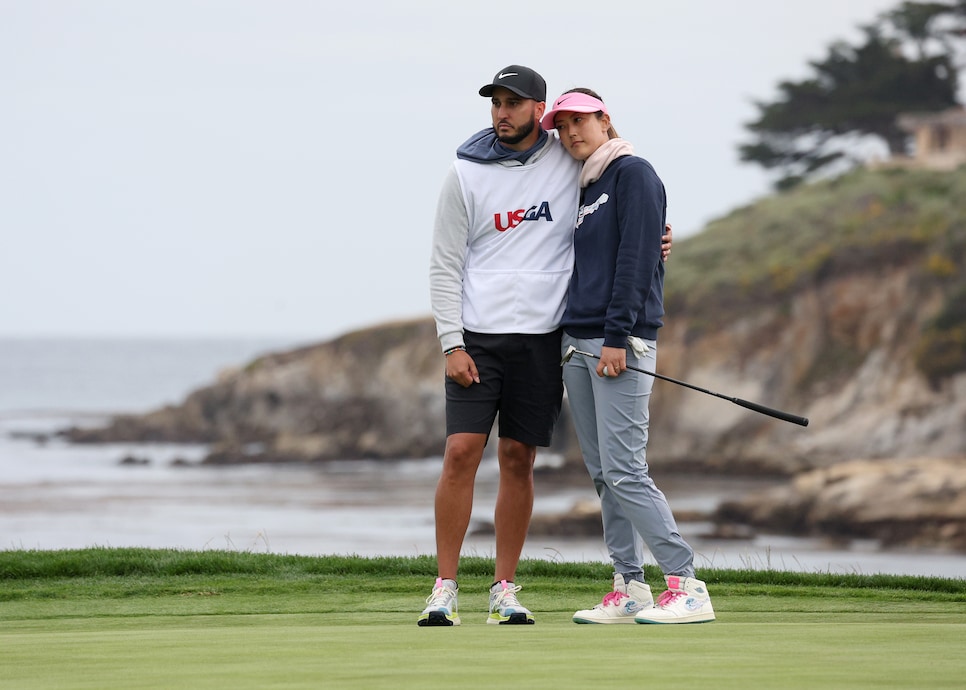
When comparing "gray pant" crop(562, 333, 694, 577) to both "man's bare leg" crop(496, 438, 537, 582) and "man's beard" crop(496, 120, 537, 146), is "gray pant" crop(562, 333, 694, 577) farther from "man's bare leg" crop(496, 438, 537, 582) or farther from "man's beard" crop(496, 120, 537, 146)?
"man's beard" crop(496, 120, 537, 146)

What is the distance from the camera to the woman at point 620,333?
5121 millimetres

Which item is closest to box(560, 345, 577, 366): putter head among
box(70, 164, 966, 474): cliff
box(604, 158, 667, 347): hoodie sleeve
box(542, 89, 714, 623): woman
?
box(542, 89, 714, 623): woman

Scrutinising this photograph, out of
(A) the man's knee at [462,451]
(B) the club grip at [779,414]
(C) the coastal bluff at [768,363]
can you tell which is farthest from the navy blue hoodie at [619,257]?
(C) the coastal bluff at [768,363]

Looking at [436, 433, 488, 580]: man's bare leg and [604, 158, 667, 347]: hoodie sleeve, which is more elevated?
[604, 158, 667, 347]: hoodie sleeve

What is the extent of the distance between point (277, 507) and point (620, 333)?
33.6 metres

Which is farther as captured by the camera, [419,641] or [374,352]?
[374,352]

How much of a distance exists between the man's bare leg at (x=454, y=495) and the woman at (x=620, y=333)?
40 cm

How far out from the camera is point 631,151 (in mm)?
5332

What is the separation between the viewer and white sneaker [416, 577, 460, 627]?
5.00 m

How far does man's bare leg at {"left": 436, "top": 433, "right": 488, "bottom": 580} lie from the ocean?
1104 centimetres

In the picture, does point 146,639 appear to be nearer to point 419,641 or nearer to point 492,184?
point 419,641

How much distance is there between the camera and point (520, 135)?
5398 mm

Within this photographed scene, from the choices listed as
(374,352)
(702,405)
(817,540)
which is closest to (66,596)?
(817,540)

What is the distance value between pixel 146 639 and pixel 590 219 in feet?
6.80
